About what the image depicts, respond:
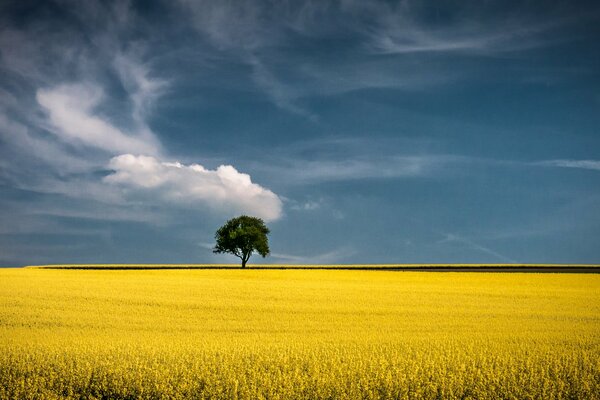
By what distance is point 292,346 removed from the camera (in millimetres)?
13812

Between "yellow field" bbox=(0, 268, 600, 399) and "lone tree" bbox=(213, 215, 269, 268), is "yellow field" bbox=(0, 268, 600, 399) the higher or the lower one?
the lower one

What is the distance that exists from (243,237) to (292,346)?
71.6 m

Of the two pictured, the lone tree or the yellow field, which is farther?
the lone tree

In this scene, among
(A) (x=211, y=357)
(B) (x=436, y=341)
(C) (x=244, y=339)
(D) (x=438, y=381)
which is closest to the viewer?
(D) (x=438, y=381)

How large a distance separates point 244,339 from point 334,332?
3532 millimetres

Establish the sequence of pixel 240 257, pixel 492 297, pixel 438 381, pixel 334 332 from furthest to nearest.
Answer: pixel 240 257 → pixel 492 297 → pixel 334 332 → pixel 438 381

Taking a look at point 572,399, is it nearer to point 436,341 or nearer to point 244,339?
point 436,341

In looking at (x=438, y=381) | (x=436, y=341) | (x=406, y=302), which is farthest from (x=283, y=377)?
(x=406, y=302)

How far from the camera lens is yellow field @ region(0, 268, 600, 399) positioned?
10.0m

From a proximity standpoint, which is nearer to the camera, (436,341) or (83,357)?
(83,357)

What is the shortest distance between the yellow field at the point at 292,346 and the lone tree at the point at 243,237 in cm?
5580

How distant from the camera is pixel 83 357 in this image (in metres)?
12.2

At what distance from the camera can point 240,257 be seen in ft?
283

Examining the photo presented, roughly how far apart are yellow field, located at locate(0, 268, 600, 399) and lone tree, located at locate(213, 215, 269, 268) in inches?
2197
